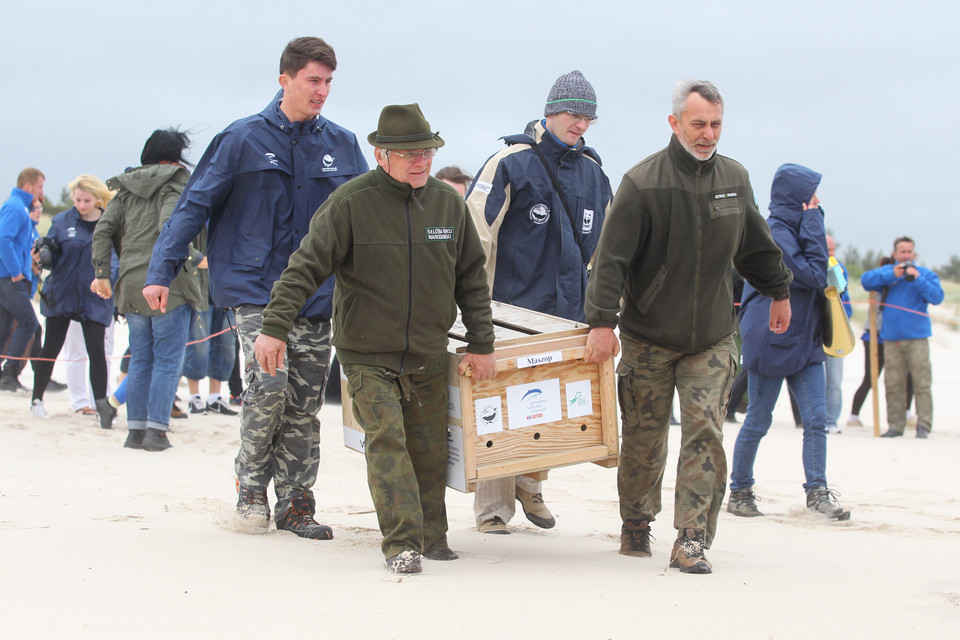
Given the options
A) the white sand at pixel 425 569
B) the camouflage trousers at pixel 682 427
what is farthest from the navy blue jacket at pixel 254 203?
the camouflage trousers at pixel 682 427

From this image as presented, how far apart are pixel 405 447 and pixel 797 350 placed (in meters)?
3.28

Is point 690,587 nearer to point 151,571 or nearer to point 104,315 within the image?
point 151,571

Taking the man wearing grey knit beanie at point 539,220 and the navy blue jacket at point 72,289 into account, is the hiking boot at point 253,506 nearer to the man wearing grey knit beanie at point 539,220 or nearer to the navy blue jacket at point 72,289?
the man wearing grey knit beanie at point 539,220

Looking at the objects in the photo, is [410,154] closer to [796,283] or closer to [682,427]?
[682,427]

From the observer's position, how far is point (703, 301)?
15.6ft

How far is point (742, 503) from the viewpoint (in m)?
6.82

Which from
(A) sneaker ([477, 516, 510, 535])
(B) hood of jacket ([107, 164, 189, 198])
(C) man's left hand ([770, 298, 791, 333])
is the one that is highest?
(B) hood of jacket ([107, 164, 189, 198])

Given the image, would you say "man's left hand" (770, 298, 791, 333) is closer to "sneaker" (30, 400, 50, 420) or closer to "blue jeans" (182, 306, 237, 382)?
"blue jeans" (182, 306, 237, 382)

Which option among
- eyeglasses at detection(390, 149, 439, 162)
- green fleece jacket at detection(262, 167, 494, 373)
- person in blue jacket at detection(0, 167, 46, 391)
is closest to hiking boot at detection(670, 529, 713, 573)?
green fleece jacket at detection(262, 167, 494, 373)

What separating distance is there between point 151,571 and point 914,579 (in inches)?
132

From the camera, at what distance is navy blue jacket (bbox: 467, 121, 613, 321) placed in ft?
19.0

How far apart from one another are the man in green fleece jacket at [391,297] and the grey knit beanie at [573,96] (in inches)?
53.6

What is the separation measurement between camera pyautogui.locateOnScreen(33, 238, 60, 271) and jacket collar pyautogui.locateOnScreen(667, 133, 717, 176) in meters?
6.65

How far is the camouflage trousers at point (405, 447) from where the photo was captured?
443 centimetres
